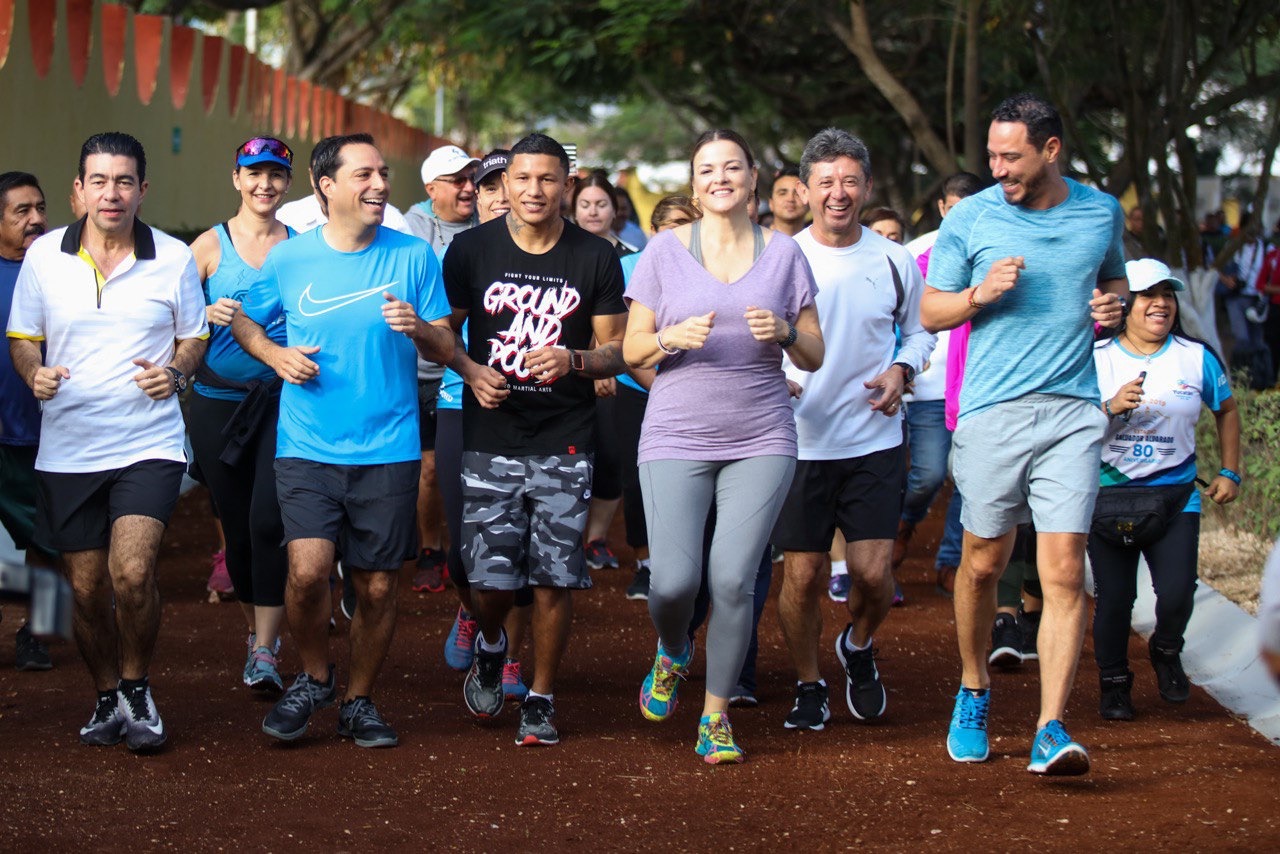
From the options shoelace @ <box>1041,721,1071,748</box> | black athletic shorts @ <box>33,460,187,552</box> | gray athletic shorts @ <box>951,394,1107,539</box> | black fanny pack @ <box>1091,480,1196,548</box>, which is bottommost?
shoelace @ <box>1041,721,1071,748</box>

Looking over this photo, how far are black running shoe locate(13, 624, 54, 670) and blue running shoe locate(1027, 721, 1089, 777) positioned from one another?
4187 millimetres

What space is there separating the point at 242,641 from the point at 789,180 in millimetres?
3407

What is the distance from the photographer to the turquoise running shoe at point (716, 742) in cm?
630

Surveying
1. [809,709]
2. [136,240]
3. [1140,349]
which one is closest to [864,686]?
[809,709]

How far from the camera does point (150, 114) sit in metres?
14.2

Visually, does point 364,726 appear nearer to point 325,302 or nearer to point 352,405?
point 352,405

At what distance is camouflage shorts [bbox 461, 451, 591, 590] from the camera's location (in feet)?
21.5

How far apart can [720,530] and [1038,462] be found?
3.61 feet

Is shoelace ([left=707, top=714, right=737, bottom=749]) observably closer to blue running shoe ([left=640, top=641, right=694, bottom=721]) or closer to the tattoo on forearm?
blue running shoe ([left=640, top=641, right=694, bottom=721])

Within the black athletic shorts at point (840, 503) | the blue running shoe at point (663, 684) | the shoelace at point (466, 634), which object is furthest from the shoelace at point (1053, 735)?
the shoelace at point (466, 634)

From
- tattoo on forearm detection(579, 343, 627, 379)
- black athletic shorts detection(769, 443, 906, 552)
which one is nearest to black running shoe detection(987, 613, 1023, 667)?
black athletic shorts detection(769, 443, 906, 552)

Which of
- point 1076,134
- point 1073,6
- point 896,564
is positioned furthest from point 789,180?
point 1073,6

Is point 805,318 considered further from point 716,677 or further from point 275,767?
point 275,767

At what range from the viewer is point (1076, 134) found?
50.4ft
